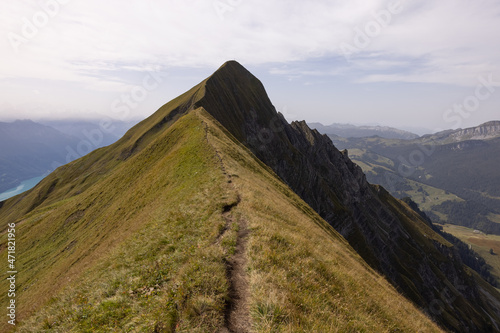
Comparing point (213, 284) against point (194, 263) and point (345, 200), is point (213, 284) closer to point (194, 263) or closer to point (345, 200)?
point (194, 263)

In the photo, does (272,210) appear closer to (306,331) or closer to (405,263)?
(306,331)

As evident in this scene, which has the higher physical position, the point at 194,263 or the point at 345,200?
the point at 194,263

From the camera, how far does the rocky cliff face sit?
90125 mm

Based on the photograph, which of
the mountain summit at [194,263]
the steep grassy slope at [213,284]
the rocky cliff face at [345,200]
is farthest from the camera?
the rocky cliff face at [345,200]

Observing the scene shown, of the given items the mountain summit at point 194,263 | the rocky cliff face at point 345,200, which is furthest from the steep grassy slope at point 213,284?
the rocky cliff face at point 345,200

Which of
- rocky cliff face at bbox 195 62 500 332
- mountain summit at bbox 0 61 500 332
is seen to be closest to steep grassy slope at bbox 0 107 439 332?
mountain summit at bbox 0 61 500 332

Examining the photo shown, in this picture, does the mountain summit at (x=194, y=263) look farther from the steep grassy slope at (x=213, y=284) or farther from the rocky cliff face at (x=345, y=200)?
the rocky cliff face at (x=345, y=200)

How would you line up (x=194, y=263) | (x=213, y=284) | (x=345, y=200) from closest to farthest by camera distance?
(x=213, y=284) < (x=194, y=263) < (x=345, y=200)

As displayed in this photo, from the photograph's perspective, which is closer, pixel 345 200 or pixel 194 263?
pixel 194 263

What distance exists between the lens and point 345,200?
11056cm

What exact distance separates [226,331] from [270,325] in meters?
1.50

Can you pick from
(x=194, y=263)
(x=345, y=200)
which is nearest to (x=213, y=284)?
(x=194, y=263)

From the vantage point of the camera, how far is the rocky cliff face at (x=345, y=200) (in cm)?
9012

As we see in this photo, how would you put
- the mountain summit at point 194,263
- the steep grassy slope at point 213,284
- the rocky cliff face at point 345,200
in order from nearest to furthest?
the steep grassy slope at point 213,284 < the mountain summit at point 194,263 < the rocky cliff face at point 345,200
